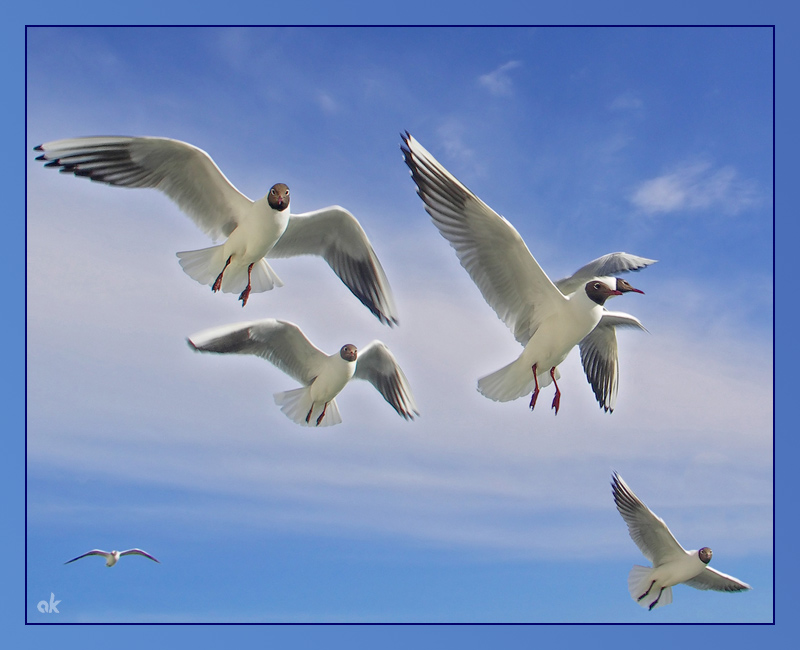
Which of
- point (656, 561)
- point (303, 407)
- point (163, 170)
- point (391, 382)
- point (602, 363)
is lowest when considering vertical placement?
point (656, 561)

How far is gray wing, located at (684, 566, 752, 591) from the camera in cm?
575

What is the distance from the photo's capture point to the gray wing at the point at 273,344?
17.0 ft

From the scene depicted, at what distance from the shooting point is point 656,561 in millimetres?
5816

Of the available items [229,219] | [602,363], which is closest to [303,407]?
[229,219]

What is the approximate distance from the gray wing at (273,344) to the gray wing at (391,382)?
1.15 ft

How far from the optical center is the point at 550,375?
511 centimetres

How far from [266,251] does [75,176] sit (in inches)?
39.8

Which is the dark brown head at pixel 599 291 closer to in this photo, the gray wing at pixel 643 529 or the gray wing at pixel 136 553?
the gray wing at pixel 643 529

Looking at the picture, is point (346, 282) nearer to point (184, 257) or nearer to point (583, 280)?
point (184, 257)

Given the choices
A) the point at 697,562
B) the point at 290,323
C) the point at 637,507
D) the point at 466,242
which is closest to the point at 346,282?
the point at 290,323

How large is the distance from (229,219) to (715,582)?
3.58 metres

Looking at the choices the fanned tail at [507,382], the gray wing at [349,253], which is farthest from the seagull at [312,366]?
the fanned tail at [507,382]

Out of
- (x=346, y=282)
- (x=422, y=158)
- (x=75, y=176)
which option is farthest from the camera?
(x=346, y=282)

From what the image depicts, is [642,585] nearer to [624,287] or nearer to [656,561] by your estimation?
[656,561]
